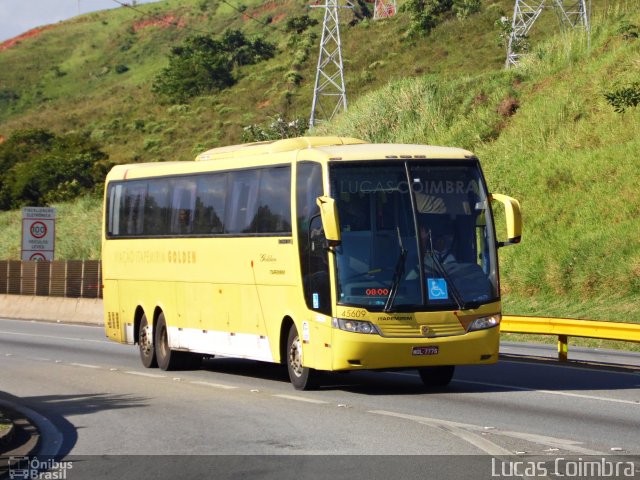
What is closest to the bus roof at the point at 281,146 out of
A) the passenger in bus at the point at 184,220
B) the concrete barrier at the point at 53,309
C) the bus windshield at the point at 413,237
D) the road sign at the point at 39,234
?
the passenger in bus at the point at 184,220

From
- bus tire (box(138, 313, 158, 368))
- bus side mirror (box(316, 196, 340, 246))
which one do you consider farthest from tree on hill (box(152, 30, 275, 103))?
bus side mirror (box(316, 196, 340, 246))

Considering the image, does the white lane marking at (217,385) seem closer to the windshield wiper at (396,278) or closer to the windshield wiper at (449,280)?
the windshield wiper at (396,278)

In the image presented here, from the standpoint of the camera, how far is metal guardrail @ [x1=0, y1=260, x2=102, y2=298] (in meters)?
43.0

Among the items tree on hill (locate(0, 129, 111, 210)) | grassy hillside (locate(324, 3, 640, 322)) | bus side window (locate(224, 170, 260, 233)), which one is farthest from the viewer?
tree on hill (locate(0, 129, 111, 210))

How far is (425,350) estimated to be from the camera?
53.7ft

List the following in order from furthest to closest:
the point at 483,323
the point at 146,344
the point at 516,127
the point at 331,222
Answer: the point at 516,127 → the point at 146,344 → the point at 483,323 → the point at 331,222

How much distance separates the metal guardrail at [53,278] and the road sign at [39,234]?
0.50 m

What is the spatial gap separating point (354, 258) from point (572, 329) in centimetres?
591

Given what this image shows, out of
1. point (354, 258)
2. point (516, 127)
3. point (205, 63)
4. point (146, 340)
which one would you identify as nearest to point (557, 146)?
point (516, 127)

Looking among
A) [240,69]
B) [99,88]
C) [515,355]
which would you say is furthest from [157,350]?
[99,88]

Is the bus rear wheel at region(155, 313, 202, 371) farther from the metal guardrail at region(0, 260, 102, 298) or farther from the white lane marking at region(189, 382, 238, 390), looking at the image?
the metal guardrail at region(0, 260, 102, 298)

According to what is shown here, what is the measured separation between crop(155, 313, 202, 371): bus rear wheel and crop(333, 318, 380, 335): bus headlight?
20.7 ft

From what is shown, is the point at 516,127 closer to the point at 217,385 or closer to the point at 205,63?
the point at 217,385

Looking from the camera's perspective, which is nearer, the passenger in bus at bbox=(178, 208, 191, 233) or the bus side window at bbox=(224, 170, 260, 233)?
the bus side window at bbox=(224, 170, 260, 233)
